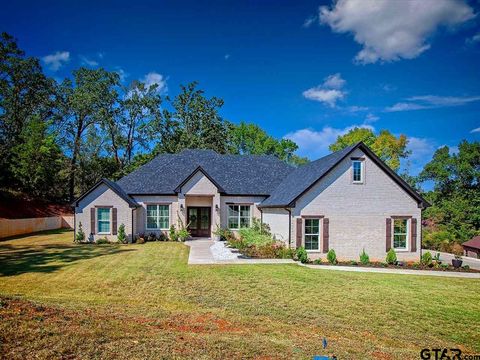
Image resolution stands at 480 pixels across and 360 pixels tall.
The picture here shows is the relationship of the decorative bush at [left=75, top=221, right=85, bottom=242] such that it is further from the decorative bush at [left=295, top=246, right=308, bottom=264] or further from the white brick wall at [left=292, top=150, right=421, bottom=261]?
the decorative bush at [left=295, top=246, right=308, bottom=264]

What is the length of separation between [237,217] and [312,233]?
8663 mm

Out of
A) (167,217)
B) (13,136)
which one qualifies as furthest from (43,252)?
(13,136)

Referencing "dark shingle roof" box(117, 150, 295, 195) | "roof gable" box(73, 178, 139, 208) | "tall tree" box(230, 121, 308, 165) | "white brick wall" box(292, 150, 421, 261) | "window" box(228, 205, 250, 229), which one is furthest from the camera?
"tall tree" box(230, 121, 308, 165)

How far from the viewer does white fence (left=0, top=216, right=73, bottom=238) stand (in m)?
26.1

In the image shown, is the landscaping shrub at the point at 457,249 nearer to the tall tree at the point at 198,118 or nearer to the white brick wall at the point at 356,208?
the white brick wall at the point at 356,208

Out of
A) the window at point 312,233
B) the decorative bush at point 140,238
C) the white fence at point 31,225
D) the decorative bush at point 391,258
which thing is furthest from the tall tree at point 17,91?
the decorative bush at point 391,258

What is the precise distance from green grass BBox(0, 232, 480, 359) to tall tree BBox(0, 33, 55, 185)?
106 ft

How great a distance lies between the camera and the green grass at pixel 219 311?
231 inches

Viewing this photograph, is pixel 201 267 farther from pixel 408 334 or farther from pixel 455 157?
pixel 455 157

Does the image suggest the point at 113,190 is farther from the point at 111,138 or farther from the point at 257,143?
the point at 257,143

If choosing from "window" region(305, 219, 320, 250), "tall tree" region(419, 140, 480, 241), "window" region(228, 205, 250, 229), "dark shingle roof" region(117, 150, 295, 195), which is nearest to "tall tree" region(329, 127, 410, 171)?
"tall tree" region(419, 140, 480, 241)

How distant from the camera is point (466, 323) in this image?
878 cm

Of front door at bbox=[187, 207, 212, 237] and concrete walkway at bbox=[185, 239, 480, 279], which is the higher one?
front door at bbox=[187, 207, 212, 237]

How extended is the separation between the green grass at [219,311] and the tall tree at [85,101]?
112 feet
